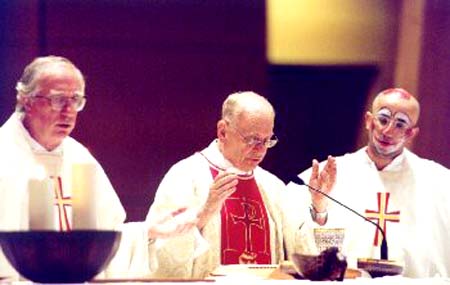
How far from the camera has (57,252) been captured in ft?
9.87

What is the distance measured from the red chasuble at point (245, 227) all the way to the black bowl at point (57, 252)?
92.2 inches

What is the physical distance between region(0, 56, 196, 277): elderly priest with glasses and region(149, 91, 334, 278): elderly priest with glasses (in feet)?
1.41

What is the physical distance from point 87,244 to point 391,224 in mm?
3223

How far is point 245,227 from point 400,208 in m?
1.05

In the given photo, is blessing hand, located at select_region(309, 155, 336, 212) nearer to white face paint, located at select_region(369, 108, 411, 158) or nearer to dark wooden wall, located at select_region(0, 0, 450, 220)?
white face paint, located at select_region(369, 108, 411, 158)

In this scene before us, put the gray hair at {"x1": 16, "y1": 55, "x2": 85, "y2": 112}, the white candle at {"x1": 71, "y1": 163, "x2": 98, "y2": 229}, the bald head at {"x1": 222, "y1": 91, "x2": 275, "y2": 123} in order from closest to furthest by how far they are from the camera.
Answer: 1. the white candle at {"x1": 71, "y1": 163, "x2": 98, "y2": 229}
2. the gray hair at {"x1": 16, "y1": 55, "x2": 85, "y2": 112}
3. the bald head at {"x1": 222, "y1": 91, "x2": 275, "y2": 123}

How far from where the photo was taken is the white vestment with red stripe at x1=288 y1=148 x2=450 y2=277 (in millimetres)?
5867

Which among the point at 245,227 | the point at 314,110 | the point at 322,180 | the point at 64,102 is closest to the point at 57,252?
the point at 64,102

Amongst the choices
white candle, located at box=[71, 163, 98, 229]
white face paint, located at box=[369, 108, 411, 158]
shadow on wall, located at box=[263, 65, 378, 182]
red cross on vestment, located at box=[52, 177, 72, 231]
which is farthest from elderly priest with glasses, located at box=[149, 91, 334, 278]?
white candle, located at box=[71, 163, 98, 229]

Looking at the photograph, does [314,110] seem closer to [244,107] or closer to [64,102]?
[244,107]

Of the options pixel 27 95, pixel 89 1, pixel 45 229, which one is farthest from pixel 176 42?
pixel 45 229

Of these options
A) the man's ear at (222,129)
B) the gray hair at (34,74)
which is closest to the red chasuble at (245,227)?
the man's ear at (222,129)

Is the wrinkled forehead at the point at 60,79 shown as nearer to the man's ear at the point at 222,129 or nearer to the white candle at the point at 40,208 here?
the man's ear at the point at 222,129

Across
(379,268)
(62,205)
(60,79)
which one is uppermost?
(60,79)
